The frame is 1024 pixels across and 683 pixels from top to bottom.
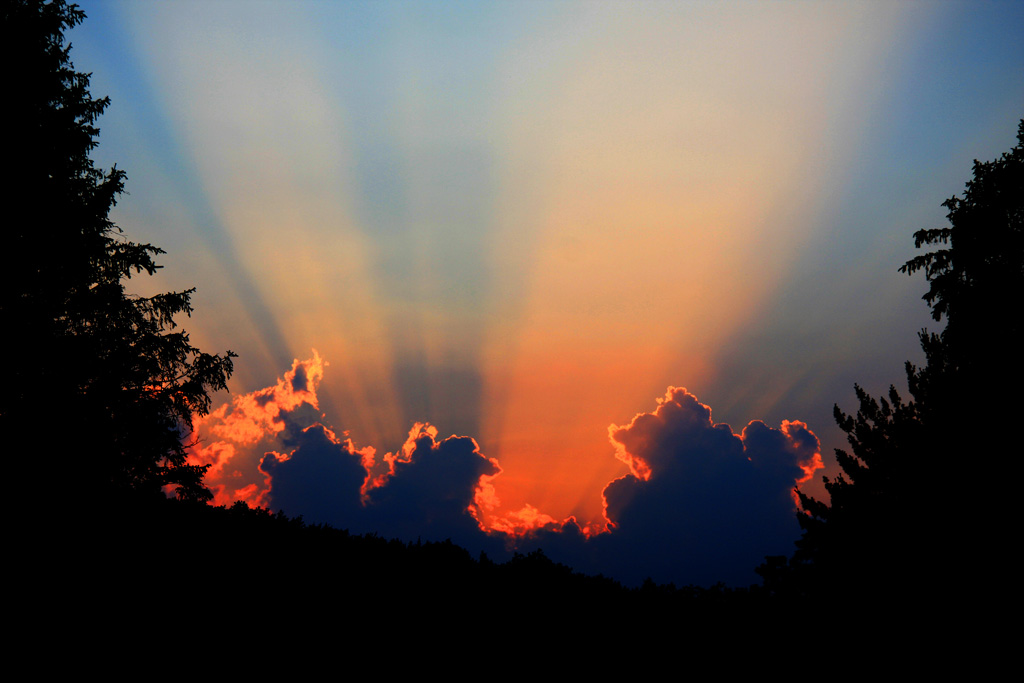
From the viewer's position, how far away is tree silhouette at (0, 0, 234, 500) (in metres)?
10.6

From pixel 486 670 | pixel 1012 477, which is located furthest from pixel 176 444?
pixel 1012 477

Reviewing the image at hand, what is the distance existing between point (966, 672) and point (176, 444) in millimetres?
16697

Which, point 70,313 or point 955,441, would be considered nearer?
point 70,313

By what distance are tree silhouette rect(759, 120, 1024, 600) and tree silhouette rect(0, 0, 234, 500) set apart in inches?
598

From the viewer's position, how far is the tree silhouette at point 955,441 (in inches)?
394

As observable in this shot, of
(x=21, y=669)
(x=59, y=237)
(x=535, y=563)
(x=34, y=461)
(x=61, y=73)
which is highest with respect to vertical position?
(x=61, y=73)

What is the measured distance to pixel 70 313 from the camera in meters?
12.1

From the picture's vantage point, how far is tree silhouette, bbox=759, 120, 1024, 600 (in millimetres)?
10008

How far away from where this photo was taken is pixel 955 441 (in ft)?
44.9

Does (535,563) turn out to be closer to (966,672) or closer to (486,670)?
(486,670)

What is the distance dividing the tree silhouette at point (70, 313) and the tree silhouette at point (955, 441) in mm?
15192

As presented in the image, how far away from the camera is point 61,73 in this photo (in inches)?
492

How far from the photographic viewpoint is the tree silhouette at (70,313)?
10609 mm

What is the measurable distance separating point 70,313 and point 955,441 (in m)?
24.0
